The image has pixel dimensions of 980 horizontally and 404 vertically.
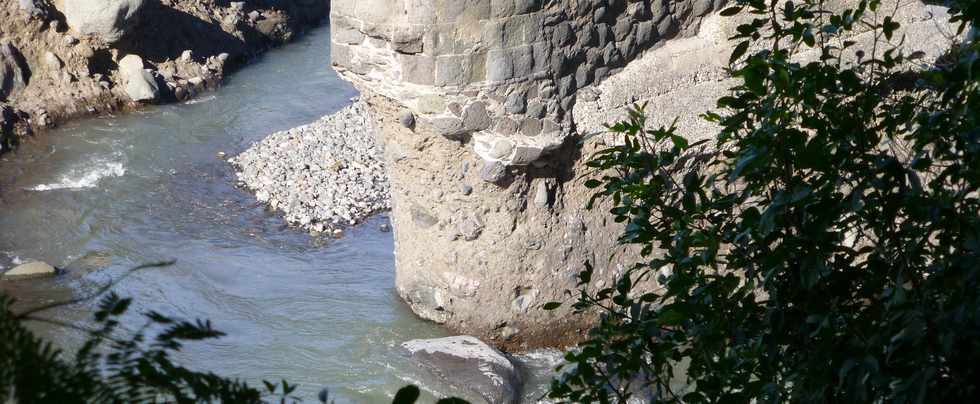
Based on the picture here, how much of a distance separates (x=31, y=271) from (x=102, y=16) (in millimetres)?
4823

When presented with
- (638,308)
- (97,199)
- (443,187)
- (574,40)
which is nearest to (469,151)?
(443,187)

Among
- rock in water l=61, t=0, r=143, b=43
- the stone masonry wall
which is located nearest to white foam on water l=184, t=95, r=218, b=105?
rock in water l=61, t=0, r=143, b=43

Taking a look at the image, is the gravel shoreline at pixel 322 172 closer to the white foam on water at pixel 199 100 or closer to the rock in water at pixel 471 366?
the white foam on water at pixel 199 100

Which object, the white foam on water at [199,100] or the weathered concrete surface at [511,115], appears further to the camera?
the white foam on water at [199,100]

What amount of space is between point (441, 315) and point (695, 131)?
1.78 meters

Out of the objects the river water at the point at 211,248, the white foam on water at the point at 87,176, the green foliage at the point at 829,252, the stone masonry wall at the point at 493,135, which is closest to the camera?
the green foliage at the point at 829,252

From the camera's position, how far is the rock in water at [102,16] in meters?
10.4

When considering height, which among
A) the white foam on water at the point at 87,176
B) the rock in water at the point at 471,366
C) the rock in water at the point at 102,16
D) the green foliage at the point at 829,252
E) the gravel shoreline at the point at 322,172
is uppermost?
the green foliage at the point at 829,252

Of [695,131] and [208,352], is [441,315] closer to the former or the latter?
[208,352]

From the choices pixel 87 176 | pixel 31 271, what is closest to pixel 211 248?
pixel 31 271

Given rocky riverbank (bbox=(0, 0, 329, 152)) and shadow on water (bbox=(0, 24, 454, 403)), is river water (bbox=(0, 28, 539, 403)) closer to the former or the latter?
shadow on water (bbox=(0, 24, 454, 403))

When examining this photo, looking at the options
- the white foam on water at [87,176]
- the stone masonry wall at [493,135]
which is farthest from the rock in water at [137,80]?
the stone masonry wall at [493,135]

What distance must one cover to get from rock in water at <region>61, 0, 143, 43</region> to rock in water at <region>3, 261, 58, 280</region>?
15.3 feet

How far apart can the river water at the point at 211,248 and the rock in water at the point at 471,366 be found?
5.8 inches
